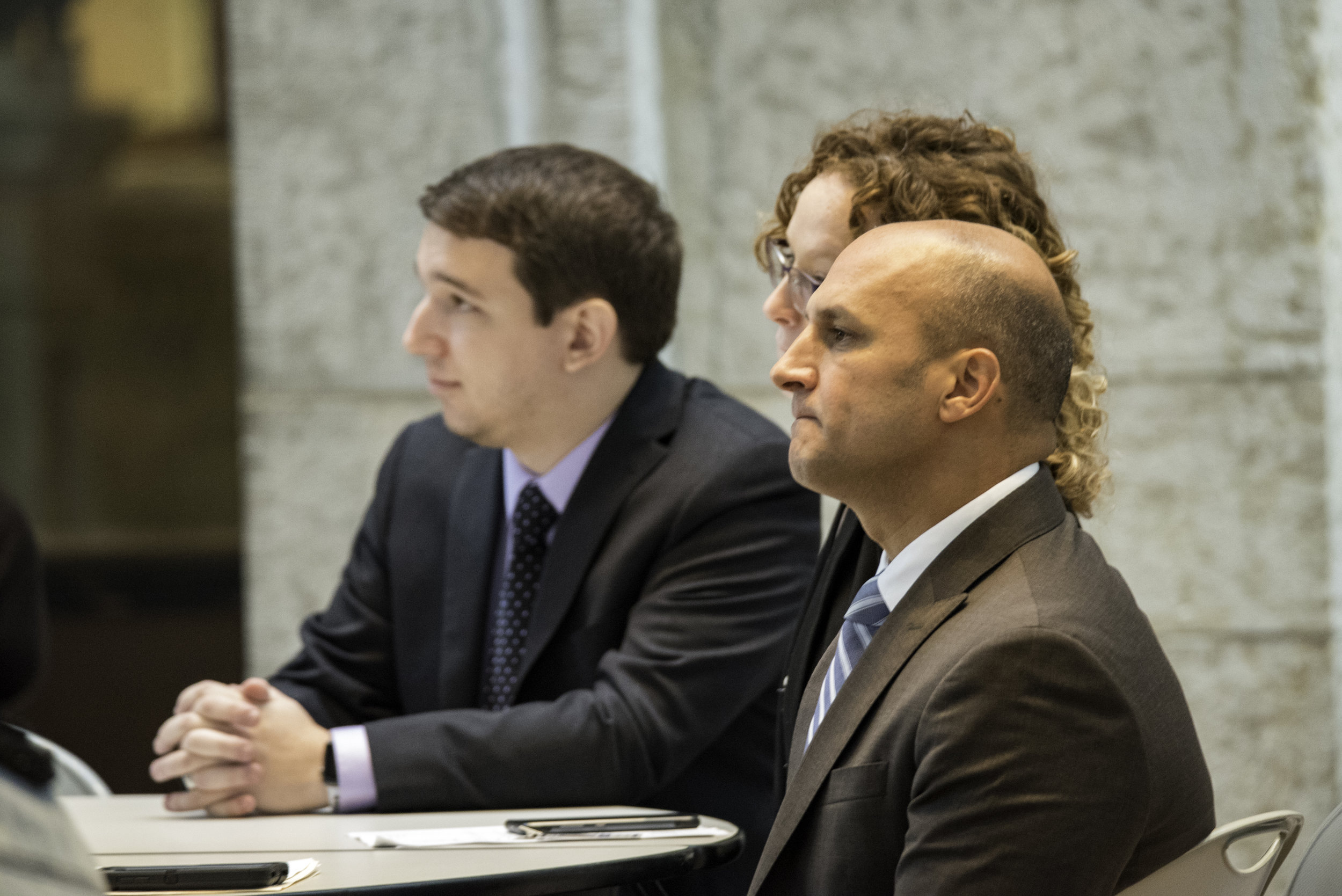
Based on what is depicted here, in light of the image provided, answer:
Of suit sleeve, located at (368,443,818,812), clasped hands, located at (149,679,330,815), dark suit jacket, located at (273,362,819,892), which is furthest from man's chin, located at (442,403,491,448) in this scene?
clasped hands, located at (149,679,330,815)

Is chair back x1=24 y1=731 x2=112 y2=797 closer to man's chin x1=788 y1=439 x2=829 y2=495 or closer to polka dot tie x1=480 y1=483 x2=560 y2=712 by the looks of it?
polka dot tie x1=480 y1=483 x2=560 y2=712

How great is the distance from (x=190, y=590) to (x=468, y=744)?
2.23 meters

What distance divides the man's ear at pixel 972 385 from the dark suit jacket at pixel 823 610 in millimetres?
493

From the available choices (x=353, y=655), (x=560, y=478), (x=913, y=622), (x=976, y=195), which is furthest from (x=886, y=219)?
(x=353, y=655)

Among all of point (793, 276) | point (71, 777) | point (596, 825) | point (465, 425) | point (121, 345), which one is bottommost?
point (71, 777)

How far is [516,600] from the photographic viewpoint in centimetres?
236

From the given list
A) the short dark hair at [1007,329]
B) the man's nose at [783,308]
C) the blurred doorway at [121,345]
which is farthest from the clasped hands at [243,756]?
the blurred doorway at [121,345]

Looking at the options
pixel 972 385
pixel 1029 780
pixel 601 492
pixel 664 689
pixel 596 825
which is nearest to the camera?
pixel 1029 780

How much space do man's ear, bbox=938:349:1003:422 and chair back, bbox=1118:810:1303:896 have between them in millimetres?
446

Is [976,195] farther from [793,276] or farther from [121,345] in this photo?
[121,345]

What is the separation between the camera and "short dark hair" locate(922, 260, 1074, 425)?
137 centimetres

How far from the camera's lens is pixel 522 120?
3387mm

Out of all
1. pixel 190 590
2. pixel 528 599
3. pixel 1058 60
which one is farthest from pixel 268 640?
pixel 1058 60

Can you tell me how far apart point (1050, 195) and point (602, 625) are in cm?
146
